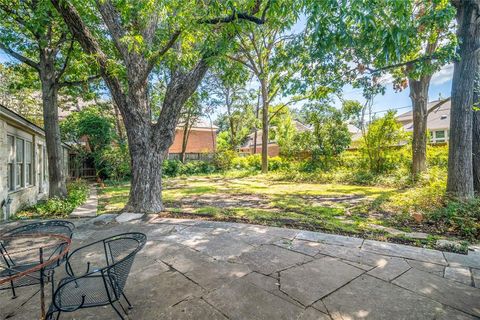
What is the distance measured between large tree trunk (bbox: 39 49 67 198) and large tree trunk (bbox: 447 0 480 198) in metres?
10.5

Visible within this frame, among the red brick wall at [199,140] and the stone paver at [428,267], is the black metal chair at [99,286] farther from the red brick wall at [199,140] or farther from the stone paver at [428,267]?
the red brick wall at [199,140]

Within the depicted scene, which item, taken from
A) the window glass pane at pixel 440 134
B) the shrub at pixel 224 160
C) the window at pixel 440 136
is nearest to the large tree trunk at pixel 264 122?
the shrub at pixel 224 160

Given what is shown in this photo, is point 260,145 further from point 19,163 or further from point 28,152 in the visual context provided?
point 19,163

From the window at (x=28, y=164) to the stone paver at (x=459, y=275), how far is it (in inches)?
395

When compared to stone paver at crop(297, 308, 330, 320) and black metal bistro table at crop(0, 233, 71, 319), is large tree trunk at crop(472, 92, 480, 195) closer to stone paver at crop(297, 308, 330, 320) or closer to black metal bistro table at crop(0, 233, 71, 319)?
stone paver at crop(297, 308, 330, 320)

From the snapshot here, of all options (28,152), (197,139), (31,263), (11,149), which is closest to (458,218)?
(31,263)

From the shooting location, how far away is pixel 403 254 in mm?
3369

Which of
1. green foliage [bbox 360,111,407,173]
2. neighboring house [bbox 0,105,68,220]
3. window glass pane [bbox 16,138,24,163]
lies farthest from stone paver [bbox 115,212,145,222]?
green foliage [bbox 360,111,407,173]

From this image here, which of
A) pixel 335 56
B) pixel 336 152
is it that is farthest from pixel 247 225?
pixel 336 152

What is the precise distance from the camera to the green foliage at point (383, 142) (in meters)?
10.6

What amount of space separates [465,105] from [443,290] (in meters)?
4.80

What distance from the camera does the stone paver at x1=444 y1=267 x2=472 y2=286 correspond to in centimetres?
267

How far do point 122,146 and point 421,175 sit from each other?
14.4 metres

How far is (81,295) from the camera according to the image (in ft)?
6.92
